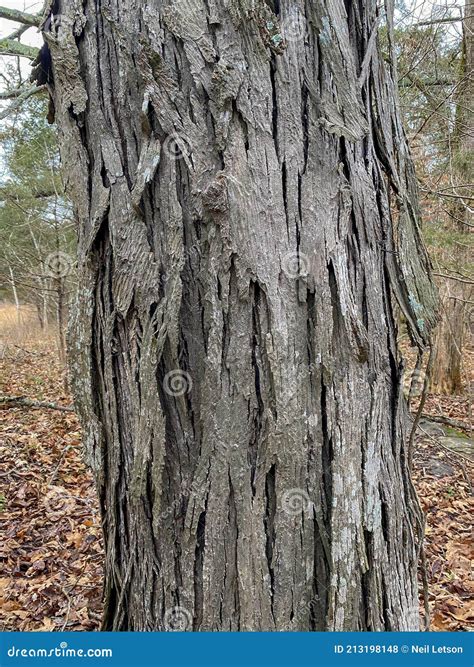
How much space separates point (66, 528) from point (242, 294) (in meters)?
2.86

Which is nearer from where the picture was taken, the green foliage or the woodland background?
the woodland background

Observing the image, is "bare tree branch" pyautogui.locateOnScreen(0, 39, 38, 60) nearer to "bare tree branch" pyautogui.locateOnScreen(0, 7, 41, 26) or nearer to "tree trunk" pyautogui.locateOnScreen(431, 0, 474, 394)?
"bare tree branch" pyautogui.locateOnScreen(0, 7, 41, 26)

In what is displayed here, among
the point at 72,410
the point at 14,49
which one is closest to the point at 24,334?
the point at 72,410

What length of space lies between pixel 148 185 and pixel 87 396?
1.70 feet

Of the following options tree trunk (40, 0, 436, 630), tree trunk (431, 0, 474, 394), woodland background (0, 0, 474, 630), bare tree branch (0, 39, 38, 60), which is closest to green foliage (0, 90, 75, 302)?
woodland background (0, 0, 474, 630)

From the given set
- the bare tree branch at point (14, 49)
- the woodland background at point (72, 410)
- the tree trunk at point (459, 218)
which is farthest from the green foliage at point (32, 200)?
the tree trunk at point (459, 218)

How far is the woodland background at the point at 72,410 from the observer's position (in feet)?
8.17

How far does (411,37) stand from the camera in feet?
14.1

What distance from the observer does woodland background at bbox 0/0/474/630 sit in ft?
8.17

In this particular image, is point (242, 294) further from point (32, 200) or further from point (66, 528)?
point (32, 200)

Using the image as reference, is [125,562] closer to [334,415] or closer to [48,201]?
[334,415]

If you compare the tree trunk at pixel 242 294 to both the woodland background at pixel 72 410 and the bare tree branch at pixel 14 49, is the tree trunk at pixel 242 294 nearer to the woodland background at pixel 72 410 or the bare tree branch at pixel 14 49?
the woodland background at pixel 72 410

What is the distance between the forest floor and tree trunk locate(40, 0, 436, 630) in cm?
147

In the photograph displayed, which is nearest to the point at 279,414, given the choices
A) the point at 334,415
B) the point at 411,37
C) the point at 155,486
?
the point at 334,415
